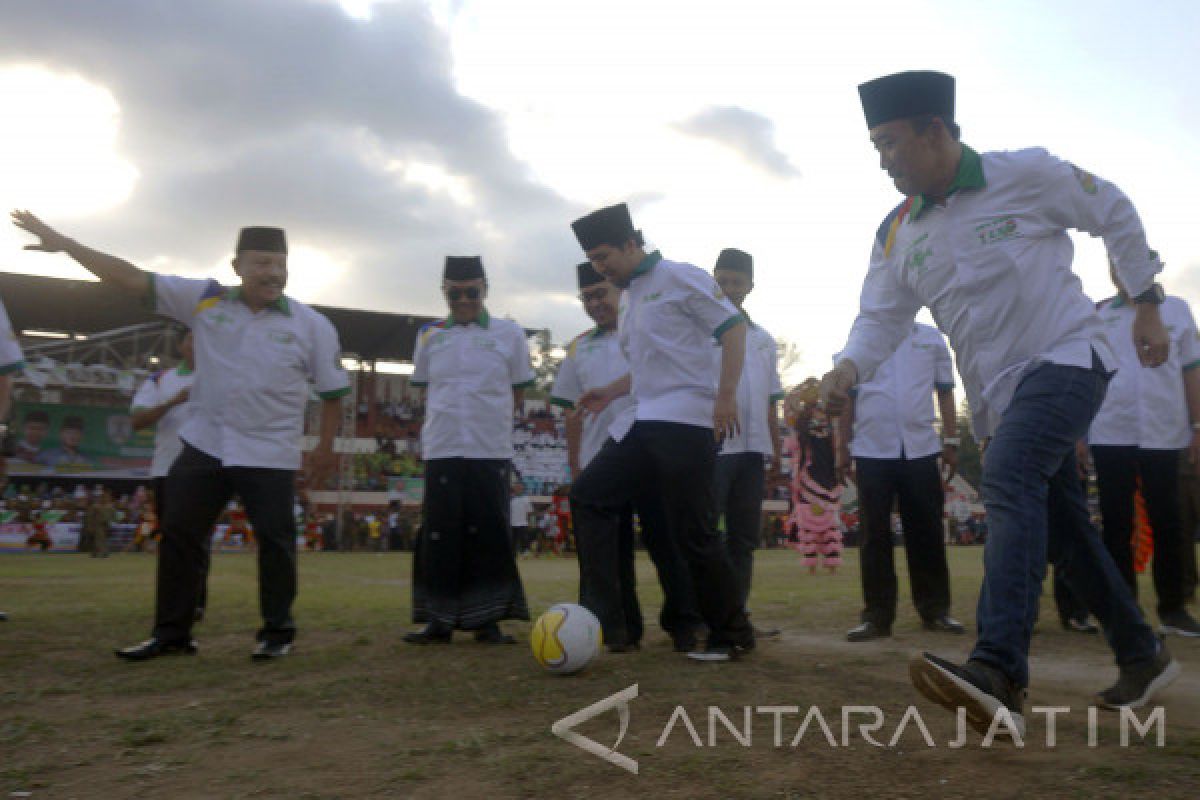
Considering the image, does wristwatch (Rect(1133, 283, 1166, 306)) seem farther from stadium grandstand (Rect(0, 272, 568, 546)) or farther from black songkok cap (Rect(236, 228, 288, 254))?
stadium grandstand (Rect(0, 272, 568, 546))

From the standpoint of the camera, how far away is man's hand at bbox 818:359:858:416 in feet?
11.8

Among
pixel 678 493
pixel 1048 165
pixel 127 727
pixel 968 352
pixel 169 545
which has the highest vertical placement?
pixel 1048 165

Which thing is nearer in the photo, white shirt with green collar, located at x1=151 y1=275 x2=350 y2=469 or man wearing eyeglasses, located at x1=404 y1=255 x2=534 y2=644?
white shirt with green collar, located at x1=151 y1=275 x2=350 y2=469

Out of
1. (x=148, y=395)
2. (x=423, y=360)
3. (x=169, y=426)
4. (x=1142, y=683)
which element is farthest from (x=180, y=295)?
(x=1142, y=683)

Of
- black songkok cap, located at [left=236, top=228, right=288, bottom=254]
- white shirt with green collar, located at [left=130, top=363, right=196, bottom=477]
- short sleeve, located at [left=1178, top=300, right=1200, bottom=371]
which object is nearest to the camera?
black songkok cap, located at [left=236, top=228, right=288, bottom=254]

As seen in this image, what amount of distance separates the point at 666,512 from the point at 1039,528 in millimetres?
2008

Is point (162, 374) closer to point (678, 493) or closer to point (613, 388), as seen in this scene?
point (613, 388)

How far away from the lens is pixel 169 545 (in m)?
5.18

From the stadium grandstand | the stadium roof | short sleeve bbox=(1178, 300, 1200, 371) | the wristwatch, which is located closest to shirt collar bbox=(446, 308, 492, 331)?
the wristwatch

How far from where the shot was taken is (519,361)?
244 inches

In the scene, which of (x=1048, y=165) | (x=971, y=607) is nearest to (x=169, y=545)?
(x=1048, y=165)

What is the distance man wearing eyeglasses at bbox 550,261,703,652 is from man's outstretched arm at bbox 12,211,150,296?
97.1 inches

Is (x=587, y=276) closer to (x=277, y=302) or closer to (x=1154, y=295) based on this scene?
(x=277, y=302)

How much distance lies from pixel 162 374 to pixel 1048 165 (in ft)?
24.3
